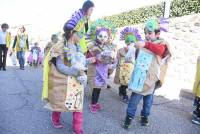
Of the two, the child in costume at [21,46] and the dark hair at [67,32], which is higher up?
the dark hair at [67,32]

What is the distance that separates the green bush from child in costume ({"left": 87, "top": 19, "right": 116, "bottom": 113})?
6.42 meters

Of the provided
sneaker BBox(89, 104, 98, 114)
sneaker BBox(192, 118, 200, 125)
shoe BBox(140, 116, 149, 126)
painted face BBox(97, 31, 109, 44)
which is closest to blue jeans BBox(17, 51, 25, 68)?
sneaker BBox(89, 104, 98, 114)

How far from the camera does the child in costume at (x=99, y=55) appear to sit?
261 inches

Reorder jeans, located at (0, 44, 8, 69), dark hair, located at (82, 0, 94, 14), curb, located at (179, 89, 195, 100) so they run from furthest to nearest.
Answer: jeans, located at (0, 44, 8, 69), curb, located at (179, 89, 195, 100), dark hair, located at (82, 0, 94, 14)

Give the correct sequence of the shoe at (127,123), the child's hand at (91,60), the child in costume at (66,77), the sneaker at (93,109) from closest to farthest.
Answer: the child in costume at (66,77) → the shoe at (127,123) → the child's hand at (91,60) → the sneaker at (93,109)

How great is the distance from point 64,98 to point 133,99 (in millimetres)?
1207

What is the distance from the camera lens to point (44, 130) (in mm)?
5465

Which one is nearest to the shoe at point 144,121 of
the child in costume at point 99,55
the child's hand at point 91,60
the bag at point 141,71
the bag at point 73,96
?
the bag at point 141,71

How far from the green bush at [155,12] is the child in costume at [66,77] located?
26.7 feet

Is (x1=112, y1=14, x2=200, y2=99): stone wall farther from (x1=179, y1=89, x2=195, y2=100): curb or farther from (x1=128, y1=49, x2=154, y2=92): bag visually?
(x1=128, y1=49, x2=154, y2=92): bag

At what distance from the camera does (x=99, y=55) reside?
664 centimetres

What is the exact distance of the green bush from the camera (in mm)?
12712

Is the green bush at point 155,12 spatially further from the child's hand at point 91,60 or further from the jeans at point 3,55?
the child's hand at point 91,60

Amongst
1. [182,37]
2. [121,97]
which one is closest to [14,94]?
[121,97]
